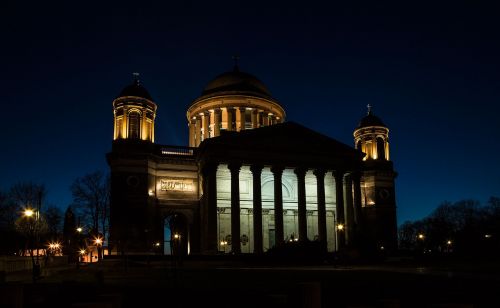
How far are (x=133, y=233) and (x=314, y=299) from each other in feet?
155

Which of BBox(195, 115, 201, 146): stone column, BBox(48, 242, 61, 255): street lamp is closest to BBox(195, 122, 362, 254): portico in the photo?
BBox(195, 115, 201, 146): stone column

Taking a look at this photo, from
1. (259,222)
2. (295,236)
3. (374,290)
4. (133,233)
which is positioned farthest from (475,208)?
(374,290)

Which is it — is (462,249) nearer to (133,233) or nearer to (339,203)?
(339,203)

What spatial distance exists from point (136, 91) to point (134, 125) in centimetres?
405

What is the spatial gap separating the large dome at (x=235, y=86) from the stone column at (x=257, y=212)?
805 inches

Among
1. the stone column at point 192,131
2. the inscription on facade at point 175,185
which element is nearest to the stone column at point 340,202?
the inscription on facade at point 175,185

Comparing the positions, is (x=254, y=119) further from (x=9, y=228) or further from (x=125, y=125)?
(x=9, y=228)

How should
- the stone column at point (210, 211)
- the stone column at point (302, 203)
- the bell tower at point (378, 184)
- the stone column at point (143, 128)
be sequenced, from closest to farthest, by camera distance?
the stone column at point (210, 211)
the stone column at point (302, 203)
the stone column at point (143, 128)
the bell tower at point (378, 184)

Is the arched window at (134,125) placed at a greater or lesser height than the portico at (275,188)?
greater

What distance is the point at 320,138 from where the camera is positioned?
58094 mm

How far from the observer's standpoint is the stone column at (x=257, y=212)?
52.5 metres

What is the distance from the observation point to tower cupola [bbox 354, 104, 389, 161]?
70.8m

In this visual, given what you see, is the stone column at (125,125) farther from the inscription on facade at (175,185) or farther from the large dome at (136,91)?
the inscription on facade at (175,185)

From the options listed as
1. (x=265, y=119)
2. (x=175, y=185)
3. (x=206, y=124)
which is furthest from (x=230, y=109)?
(x=175, y=185)
